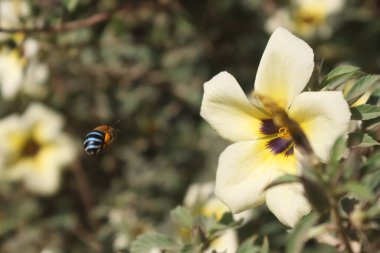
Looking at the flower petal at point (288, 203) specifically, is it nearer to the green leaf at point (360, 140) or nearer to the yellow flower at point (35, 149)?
the green leaf at point (360, 140)

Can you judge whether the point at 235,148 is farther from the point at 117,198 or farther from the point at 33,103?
the point at 33,103

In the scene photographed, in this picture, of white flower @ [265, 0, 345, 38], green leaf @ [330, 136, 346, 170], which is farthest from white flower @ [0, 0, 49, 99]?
green leaf @ [330, 136, 346, 170]

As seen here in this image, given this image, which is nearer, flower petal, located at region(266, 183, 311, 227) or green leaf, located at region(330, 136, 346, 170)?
green leaf, located at region(330, 136, 346, 170)

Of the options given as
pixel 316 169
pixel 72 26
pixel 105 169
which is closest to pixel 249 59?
pixel 105 169

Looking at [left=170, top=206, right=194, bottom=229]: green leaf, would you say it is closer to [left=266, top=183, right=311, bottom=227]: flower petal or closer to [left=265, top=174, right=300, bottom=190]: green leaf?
[left=266, top=183, right=311, bottom=227]: flower petal

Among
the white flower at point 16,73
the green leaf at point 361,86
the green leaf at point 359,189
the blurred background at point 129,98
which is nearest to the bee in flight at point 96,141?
the green leaf at point 361,86

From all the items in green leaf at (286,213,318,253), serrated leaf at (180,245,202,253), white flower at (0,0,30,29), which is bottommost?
green leaf at (286,213,318,253)

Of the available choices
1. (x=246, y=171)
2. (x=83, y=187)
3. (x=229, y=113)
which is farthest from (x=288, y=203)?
(x=83, y=187)
